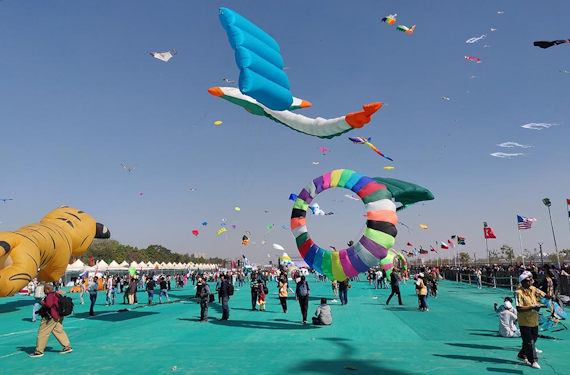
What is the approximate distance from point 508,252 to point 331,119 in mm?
157613

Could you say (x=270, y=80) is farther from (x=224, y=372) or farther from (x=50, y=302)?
(x=50, y=302)

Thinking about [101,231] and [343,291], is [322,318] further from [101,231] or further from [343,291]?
[101,231]

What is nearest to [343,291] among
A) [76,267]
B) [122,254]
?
[76,267]

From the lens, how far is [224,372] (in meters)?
7.50

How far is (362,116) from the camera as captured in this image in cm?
843

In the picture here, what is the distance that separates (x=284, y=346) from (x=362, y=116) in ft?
19.5

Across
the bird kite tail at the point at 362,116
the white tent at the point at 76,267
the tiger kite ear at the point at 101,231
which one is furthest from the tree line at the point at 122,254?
the bird kite tail at the point at 362,116

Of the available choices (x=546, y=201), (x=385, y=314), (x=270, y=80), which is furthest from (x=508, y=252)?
(x=270, y=80)

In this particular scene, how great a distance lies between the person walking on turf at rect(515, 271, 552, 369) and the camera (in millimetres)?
7430

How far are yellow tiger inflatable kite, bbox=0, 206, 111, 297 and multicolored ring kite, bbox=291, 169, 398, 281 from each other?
973 centimetres

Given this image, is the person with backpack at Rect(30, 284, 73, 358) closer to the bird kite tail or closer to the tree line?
the bird kite tail

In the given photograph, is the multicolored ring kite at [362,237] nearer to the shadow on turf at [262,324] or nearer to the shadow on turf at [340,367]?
the shadow on turf at [262,324]

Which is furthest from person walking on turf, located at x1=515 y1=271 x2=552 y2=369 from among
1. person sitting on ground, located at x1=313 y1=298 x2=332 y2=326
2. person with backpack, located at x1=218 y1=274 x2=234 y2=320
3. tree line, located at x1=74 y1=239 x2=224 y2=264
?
tree line, located at x1=74 y1=239 x2=224 y2=264

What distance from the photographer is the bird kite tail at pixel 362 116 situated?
325 inches
